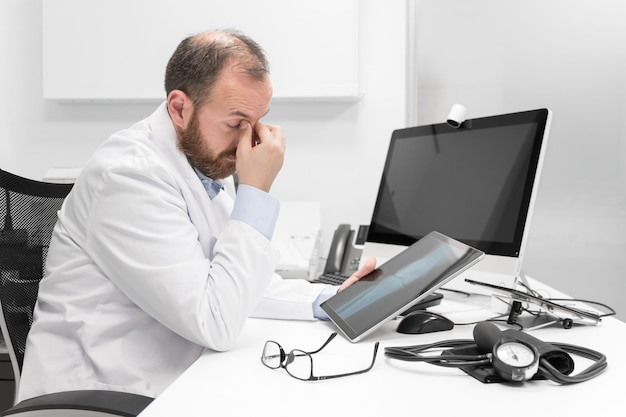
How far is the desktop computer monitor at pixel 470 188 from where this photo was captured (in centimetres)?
111

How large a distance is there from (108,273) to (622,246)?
2118mm

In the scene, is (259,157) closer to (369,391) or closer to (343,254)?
(369,391)

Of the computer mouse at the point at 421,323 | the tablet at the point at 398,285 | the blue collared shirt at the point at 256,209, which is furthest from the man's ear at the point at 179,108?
the computer mouse at the point at 421,323

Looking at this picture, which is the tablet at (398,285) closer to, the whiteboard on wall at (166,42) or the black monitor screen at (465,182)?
the black monitor screen at (465,182)

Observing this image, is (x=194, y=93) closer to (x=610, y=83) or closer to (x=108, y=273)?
(x=108, y=273)

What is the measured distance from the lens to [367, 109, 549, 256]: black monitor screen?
1.12 m

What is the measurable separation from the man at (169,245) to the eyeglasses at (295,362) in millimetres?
89

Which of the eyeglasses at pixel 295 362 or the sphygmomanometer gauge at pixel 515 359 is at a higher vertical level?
the sphygmomanometer gauge at pixel 515 359

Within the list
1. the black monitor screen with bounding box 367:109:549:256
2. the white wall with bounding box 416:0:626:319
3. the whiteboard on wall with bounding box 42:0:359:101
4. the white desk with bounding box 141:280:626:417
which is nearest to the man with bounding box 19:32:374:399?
the white desk with bounding box 141:280:626:417

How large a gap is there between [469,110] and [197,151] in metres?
1.72

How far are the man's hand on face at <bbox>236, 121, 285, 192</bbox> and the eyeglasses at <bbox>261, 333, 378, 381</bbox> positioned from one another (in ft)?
1.07

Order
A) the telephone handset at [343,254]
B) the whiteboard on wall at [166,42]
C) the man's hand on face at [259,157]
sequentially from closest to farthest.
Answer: the man's hand on face at [259,157], the telephone handset at [343,254], the whiteboard on wall at [166,42]

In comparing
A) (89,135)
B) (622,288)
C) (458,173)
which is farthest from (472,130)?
(89,135)

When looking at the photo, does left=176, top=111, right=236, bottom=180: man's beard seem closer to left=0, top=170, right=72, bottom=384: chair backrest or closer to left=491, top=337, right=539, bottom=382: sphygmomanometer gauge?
left=0, top=170, right=72, bottom=384: chair backrest
